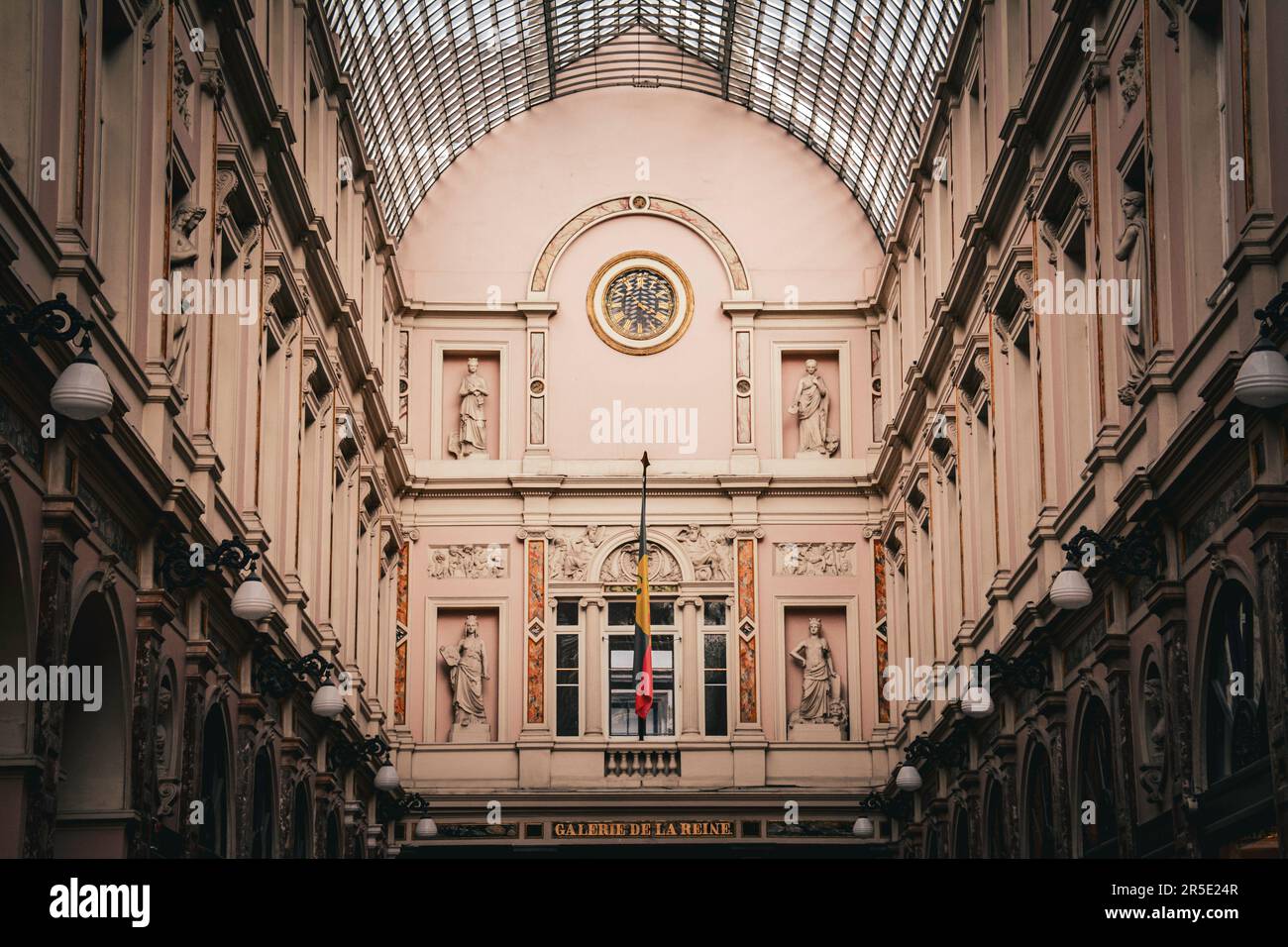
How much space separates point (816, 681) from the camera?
43.0 m

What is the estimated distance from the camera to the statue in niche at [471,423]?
4450 centimetres

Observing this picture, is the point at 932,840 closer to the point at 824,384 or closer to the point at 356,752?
the point at 356,752

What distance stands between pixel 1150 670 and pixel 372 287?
22892mm

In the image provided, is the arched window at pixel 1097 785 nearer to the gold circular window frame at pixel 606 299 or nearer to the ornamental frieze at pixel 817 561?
the ornamental frieze at pixel 817 561

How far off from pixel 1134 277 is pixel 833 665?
21505mm

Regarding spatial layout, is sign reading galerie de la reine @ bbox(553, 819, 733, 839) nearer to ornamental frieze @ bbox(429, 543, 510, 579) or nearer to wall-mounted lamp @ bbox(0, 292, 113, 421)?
ornamental frieze @ bbox(429, 543, 510, 579)

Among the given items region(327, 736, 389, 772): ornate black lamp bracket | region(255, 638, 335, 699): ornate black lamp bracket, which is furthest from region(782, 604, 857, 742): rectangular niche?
region(255, 638, 335, 699): ornate black lamp bracket

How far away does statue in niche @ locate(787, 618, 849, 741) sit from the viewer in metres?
42.8

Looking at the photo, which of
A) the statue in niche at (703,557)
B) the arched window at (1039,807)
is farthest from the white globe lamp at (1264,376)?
the statue in niche at (703,557)

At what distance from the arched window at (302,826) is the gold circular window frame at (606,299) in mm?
15921

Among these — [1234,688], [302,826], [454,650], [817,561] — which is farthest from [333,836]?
[1234,688]

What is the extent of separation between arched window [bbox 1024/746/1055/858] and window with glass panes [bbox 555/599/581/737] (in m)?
16.1

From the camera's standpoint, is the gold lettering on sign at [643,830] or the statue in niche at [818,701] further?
the statue in niche at [818,701]
